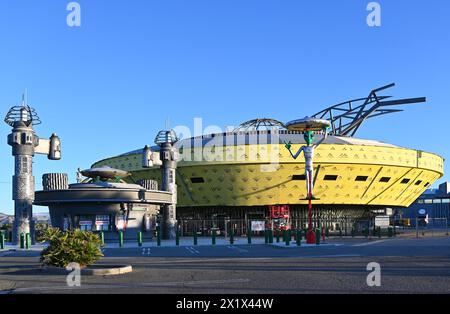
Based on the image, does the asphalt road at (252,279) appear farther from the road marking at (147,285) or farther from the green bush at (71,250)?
the green bush at (71,250)

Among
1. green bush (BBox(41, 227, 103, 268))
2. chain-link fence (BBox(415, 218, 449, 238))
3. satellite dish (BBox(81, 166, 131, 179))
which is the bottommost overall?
chain-link fence (BBox(415, 218, 449, 238))

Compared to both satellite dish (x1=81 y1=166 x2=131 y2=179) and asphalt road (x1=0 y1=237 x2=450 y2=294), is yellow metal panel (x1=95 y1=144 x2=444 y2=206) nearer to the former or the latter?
satellite dish (x1=81 y1=166 x2=131 y2=179)

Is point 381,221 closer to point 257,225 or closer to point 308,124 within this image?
point 257,225

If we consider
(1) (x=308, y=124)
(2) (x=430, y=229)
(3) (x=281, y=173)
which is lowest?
(2) (x=430, y=229)

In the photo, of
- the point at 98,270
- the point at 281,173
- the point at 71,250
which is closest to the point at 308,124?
the point at 71,250

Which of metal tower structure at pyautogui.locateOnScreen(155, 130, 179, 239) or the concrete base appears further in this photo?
metal tower structure at pyautogui.locateOnScreen(155, 130, 179, 239)

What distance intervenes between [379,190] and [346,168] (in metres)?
8.71

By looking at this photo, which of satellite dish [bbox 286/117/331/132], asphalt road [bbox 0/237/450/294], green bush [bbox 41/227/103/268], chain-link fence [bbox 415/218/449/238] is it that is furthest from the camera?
chain-link fence [bbox 415/218/449/238]

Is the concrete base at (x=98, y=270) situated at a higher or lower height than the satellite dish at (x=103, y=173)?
lower

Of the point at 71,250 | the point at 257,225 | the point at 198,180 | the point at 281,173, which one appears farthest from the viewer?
the point at 198,180

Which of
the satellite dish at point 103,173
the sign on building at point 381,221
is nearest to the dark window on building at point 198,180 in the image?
the satellite dish at point 103,173

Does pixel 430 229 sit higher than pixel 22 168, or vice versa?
pixel 22 168

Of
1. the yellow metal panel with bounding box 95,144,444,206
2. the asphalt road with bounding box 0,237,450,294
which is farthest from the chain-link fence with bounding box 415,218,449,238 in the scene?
the asphalt road with bounding box 0,237,450,294
